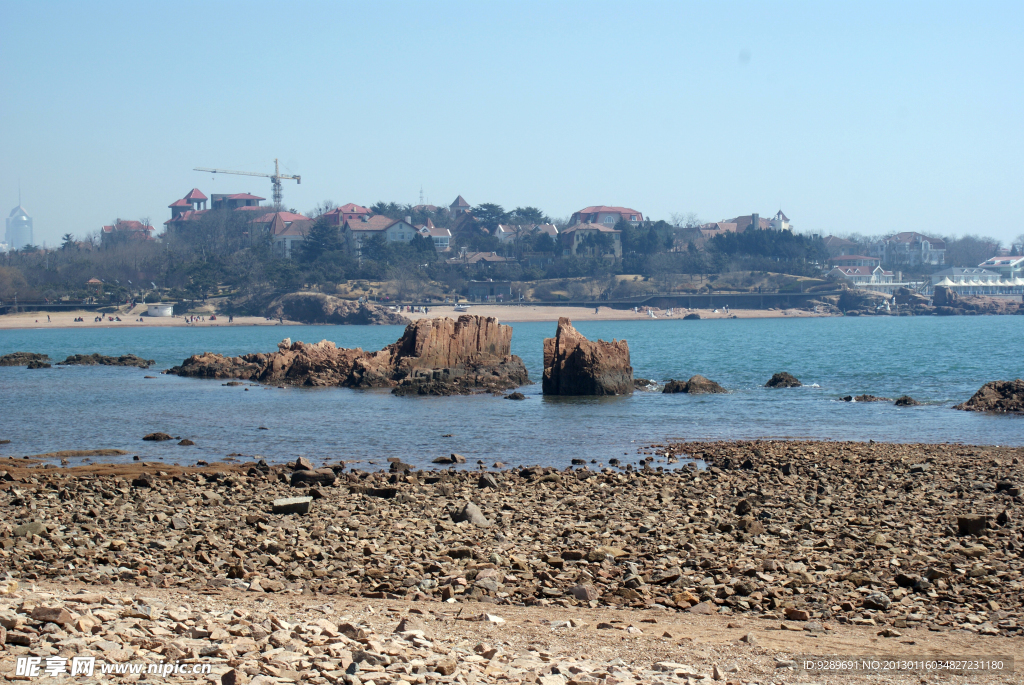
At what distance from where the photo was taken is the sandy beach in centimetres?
11475

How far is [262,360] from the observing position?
43281mm

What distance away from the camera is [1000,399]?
86.8 ft

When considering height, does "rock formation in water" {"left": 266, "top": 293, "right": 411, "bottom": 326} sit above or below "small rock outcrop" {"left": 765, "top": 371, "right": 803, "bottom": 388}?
above

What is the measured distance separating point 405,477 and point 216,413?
14781 millimetres

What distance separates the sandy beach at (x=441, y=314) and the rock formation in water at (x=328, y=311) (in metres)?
1.50

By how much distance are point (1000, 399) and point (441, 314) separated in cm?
9814

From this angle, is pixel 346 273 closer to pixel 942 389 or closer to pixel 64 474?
→ pixel 942 389

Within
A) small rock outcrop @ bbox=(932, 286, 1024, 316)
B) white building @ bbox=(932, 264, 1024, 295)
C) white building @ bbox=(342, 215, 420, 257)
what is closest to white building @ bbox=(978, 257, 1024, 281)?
white building @ bbox=(932, 264, 1024, 295)

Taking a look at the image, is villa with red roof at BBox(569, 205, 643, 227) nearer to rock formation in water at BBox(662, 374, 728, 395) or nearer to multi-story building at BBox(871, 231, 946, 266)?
multi-story building at BBox(871, 231, 946, 266)

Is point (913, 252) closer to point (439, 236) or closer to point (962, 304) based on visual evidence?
point (962, 304)

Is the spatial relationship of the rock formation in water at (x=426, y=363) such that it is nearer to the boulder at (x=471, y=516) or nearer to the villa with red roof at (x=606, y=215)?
the boulder at (x=471, y=516)

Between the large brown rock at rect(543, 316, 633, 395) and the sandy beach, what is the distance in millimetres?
71435

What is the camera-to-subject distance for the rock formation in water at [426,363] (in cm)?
3541

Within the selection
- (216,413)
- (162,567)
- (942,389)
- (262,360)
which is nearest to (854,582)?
(162,567)
